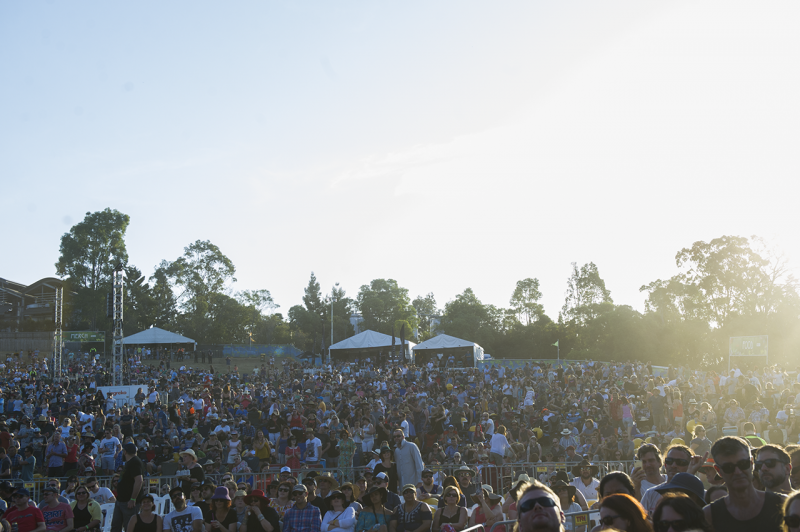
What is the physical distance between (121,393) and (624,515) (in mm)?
20178

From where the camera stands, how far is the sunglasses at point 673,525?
239cm

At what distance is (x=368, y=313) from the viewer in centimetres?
7838

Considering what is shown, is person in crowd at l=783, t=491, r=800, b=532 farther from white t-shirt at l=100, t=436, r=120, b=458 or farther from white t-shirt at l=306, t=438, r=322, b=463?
white t-shirt at l=100, t=436, r=120, b=458

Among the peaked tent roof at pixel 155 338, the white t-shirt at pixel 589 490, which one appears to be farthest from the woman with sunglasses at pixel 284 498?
the peaked tent roof at pixel 155 338

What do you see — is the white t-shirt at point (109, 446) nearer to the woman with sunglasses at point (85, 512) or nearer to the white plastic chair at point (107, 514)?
the white plastic chair at point (107, 514)

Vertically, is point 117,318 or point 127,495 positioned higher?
point 117,318

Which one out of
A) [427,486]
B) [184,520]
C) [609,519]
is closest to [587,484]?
[427,486]

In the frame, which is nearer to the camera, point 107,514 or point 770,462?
point 770,462

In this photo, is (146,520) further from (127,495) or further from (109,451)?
(109,451)

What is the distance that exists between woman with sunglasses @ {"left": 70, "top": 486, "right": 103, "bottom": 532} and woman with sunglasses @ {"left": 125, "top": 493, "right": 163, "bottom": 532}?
1.46m

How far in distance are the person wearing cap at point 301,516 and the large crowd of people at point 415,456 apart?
0.02 metres

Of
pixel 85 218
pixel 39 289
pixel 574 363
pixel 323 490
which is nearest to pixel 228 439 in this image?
pixel 323 490

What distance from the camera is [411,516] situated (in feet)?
24.0

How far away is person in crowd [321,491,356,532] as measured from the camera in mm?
7441
